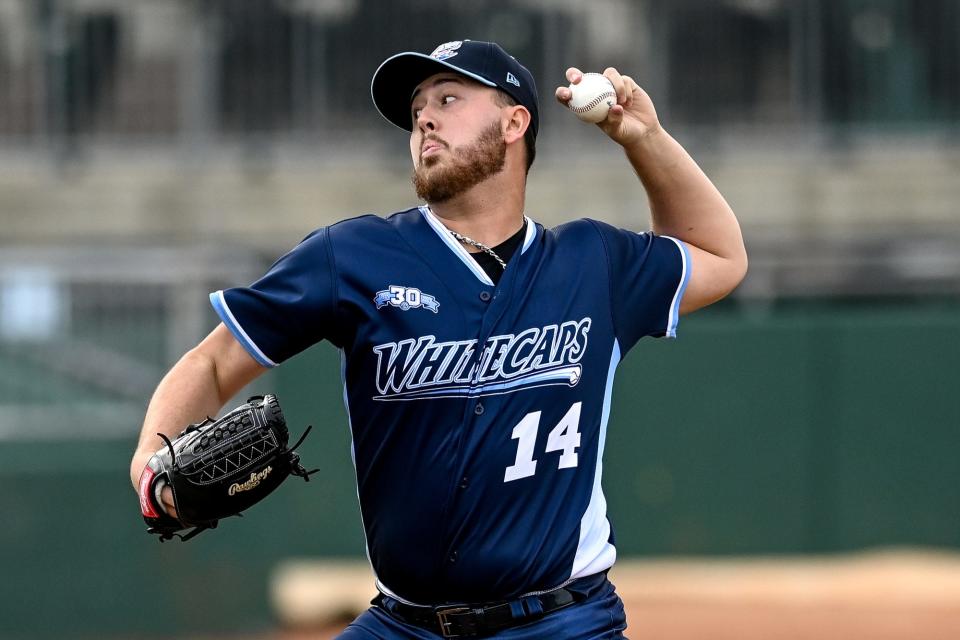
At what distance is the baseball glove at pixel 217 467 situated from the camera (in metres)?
3.21

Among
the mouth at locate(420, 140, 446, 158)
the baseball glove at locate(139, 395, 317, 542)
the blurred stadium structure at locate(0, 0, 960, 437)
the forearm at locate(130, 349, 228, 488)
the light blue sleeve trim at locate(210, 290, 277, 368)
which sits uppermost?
the blurred stadium structure at locate(0, 0, 960, 437)

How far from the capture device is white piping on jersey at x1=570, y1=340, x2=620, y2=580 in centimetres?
354

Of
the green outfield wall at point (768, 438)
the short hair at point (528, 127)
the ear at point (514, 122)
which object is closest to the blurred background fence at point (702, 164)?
the green outfield wall at point (768, 438)

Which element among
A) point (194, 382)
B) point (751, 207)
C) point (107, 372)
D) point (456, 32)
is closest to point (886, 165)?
point (751, 207)

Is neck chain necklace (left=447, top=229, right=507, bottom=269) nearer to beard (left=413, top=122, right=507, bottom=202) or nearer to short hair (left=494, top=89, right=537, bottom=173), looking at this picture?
beard (left=413, top=122, right=507, bottom=202)

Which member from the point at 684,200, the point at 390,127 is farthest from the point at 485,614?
the point at 390,127

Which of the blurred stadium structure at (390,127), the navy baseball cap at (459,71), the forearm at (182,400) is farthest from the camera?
the blurred stadium structure at (390,127)

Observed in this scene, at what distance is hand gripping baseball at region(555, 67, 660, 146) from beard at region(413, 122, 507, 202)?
223 millimetres

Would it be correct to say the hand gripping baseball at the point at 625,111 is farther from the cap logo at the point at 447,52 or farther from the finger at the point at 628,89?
the cap logo at the point at 447,52

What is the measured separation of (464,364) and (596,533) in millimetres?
573

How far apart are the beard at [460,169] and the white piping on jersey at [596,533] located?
568 mm

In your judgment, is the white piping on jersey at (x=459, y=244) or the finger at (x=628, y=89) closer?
the white piping on jersey at (x=459, y=244)

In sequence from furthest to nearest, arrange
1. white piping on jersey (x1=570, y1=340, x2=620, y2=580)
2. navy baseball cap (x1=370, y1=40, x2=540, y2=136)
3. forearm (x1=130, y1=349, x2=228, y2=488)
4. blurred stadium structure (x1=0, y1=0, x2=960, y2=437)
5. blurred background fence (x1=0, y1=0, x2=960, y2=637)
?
blurred stadium structure (x1=0, y1=0, x2=960, y2=437) < blurred background fence (x1=0, y1=0, x2=960, y2=637) < navy baseball cap (x1=370, y1=40, x2=540, y2=136) < white piping on jersey (x1=570, y1=340, x2=620, y2=580) < forearm (x1=130, y1=349, x2=228, y2=488)

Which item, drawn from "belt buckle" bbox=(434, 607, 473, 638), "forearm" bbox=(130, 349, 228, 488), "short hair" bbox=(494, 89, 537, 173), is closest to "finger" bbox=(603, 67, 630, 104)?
"short hair" bbox=(494, 89, 537, 173)
